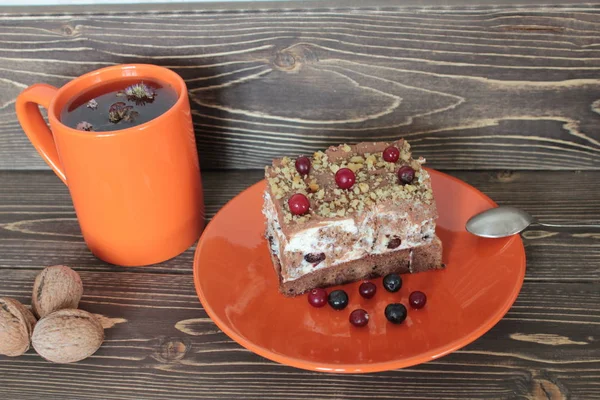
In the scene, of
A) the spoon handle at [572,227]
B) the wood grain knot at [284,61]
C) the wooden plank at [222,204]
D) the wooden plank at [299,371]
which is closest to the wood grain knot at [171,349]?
the wooden plank at [299,371]

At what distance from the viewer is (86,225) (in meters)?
1.04

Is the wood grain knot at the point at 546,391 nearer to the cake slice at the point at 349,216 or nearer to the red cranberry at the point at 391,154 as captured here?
the cake slice at the point at 349,216

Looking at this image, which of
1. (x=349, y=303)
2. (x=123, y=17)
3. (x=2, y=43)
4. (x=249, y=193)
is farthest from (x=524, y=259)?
(x=2, y=43)

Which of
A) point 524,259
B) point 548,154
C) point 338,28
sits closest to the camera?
point 524,259

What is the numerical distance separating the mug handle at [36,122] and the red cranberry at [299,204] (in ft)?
1.29

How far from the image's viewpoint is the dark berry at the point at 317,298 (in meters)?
0.96

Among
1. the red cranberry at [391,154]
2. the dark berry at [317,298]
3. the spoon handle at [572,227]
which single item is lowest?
the dark berry at [317,298]

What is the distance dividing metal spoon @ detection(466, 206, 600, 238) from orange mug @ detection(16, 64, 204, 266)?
0.46m

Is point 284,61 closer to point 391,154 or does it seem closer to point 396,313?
point 391,154

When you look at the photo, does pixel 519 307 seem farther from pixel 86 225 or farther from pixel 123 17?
pixel 123 17

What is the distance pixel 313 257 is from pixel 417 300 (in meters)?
0.17

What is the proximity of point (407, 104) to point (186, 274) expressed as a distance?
496 millimetres

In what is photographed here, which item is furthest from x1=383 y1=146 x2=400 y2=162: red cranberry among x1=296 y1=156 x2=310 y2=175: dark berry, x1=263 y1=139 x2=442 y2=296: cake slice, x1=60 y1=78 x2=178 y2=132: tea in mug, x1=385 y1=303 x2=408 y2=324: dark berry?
x1=60 y1=78 x2=178 y2=132: tea in mug

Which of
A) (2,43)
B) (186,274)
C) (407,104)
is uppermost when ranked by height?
(2,43)
